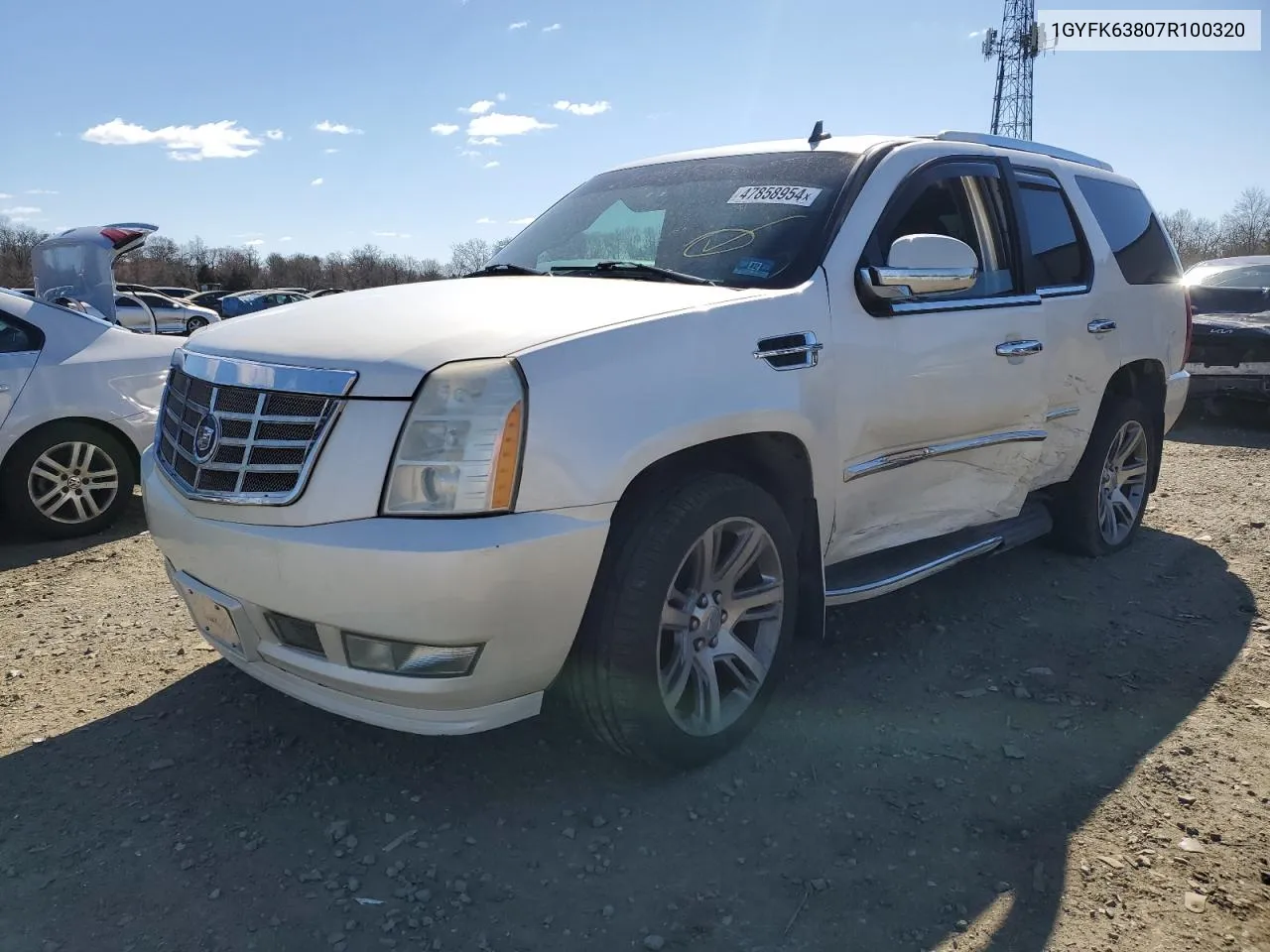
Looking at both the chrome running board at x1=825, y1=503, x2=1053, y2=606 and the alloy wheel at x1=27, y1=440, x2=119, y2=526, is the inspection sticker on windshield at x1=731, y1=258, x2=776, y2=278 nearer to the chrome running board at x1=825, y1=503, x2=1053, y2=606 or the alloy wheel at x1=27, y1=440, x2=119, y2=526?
the chrome running board at x1=825, y1=503, x2=1053, y2=606

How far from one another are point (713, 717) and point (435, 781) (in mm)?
862

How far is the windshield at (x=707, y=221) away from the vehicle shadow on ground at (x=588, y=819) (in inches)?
61.3

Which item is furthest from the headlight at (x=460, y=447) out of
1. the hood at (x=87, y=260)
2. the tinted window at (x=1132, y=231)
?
the hood at (x=87, y=260)

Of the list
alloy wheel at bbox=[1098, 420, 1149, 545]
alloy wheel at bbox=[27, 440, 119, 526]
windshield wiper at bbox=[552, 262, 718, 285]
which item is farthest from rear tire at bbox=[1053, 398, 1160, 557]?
alloy wheel at bbox=[27, 440, 119, 526]

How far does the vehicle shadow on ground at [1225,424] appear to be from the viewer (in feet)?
27.8

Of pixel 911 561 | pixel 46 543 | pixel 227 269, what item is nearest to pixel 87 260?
pixel 46 543

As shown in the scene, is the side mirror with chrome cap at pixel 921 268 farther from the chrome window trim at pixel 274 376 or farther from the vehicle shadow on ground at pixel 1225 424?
the vehicle shadow on ground at pixel 1225 424

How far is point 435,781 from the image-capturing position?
2.80 m

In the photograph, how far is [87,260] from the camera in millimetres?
7566

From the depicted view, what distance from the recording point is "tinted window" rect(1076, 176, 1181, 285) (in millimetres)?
4551

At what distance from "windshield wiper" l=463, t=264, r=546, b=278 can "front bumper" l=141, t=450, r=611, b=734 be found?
5.20 ft

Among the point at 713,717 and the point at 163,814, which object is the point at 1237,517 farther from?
the point at 163,814

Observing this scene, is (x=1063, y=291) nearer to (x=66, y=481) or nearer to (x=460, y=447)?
(x=460, y=447)

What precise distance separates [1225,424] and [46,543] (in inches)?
403
